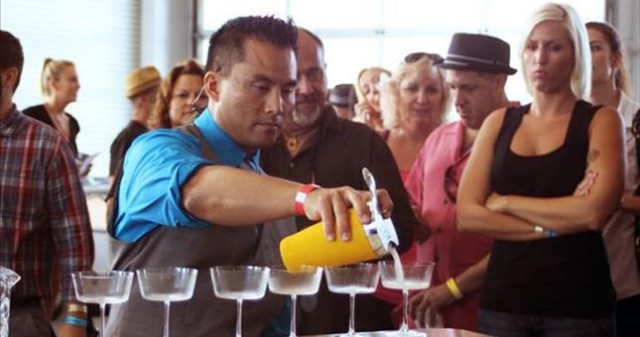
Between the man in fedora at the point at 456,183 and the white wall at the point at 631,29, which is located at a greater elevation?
the white wall at the point at 631,29

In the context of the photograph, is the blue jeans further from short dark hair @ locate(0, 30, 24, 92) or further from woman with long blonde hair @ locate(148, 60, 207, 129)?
woman with long blonde hair @ locate(148, 60, 207, 129)

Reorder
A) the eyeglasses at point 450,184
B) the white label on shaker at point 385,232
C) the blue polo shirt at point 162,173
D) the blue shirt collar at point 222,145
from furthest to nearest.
Result: the eyeglasses at point 450,184, the blue shirt collar at point 222,145, the blue polo shirt at point 162,173, the white label on shaker at point 385,232

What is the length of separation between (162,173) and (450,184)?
167 cm

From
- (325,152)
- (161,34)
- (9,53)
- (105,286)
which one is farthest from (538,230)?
(161,34)

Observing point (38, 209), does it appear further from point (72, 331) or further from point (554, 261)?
point (554, 261)

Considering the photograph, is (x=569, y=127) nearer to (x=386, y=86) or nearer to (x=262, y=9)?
(x=386, y=86)

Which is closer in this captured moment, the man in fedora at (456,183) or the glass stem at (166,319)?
the glass stem at (166,319)

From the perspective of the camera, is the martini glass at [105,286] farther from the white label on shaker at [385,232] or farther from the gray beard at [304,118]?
the gray beard at [304,118]

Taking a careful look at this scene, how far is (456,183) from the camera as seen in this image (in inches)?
138

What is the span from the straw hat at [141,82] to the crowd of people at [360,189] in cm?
180

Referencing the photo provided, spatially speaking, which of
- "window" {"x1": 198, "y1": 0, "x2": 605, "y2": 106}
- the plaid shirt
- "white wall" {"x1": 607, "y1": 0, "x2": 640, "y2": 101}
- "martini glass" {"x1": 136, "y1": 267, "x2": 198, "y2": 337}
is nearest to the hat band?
the plaid shirt

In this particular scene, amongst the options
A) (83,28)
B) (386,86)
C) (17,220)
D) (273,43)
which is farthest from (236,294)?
(83,28)

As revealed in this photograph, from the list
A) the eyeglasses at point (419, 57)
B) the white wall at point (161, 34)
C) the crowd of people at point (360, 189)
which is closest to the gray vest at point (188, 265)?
the crowd of people at point (360, 189)

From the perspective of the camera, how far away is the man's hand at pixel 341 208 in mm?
1725
